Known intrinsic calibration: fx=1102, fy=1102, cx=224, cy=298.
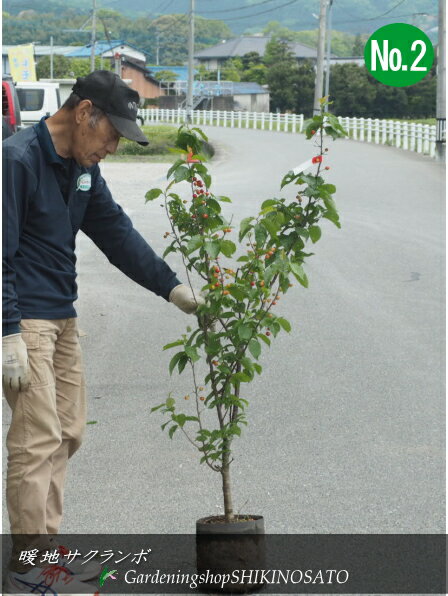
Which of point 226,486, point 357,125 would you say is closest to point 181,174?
point 226,486

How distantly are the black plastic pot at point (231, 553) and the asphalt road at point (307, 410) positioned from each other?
2.81ft

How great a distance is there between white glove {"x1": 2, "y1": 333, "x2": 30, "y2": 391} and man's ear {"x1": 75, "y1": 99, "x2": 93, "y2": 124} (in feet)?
2.59

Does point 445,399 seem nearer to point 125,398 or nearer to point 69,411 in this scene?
point 125,398

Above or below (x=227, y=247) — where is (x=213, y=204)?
above

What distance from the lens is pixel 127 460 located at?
598 cm

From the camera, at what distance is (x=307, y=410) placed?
7.09 meters

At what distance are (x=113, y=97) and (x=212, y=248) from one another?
63 centimetres

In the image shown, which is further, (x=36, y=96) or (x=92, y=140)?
(x=36, y=96)

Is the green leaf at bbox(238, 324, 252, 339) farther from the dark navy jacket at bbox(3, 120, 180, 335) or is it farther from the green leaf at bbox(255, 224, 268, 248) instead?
the dark navy jacket at bbox(3, 120, 180, 335)

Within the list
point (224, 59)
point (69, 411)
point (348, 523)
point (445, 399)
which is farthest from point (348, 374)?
point (224, 59)

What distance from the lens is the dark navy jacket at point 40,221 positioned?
3713mm

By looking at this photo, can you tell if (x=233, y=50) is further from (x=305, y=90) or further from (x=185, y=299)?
(x=185, y=299)

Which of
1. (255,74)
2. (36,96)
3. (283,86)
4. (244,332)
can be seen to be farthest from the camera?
(255,74)

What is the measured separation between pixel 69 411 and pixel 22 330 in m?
0.49
